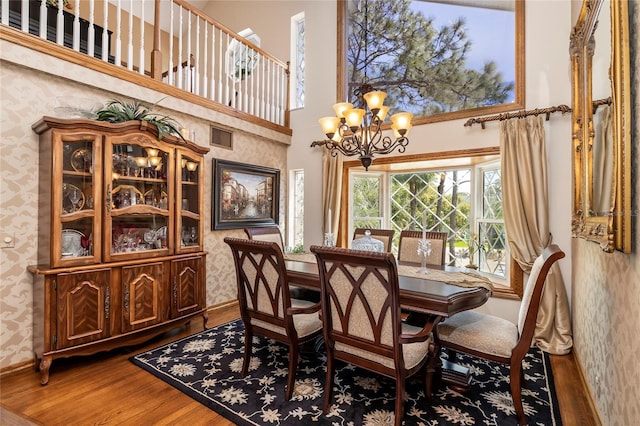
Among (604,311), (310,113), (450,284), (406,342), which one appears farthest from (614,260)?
(310,113)

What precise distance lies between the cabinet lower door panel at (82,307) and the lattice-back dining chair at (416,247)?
2.76 meters

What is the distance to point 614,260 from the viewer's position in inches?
65.0

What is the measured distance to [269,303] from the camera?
2.25m

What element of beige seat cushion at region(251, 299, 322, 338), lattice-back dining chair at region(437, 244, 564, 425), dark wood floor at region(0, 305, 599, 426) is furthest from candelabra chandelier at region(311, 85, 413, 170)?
dark wood floor at region(0, 305, 599, 426)

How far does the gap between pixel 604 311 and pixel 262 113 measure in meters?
4.43

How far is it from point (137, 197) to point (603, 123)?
3.58 metres

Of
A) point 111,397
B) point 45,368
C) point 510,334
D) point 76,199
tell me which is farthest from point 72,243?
point 510,334

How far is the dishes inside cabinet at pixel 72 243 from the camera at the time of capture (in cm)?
247

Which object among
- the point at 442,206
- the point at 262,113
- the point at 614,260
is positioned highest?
the point at 262,113

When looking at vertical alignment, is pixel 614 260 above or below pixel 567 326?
above

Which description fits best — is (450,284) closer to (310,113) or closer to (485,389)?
(485,389)

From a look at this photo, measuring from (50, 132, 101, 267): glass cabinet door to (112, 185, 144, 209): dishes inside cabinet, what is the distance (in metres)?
0.19

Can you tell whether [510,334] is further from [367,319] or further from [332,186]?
[332,186]

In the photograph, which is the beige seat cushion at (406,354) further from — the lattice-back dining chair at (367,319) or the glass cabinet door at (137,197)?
the glass cabinet door at (137,197)
